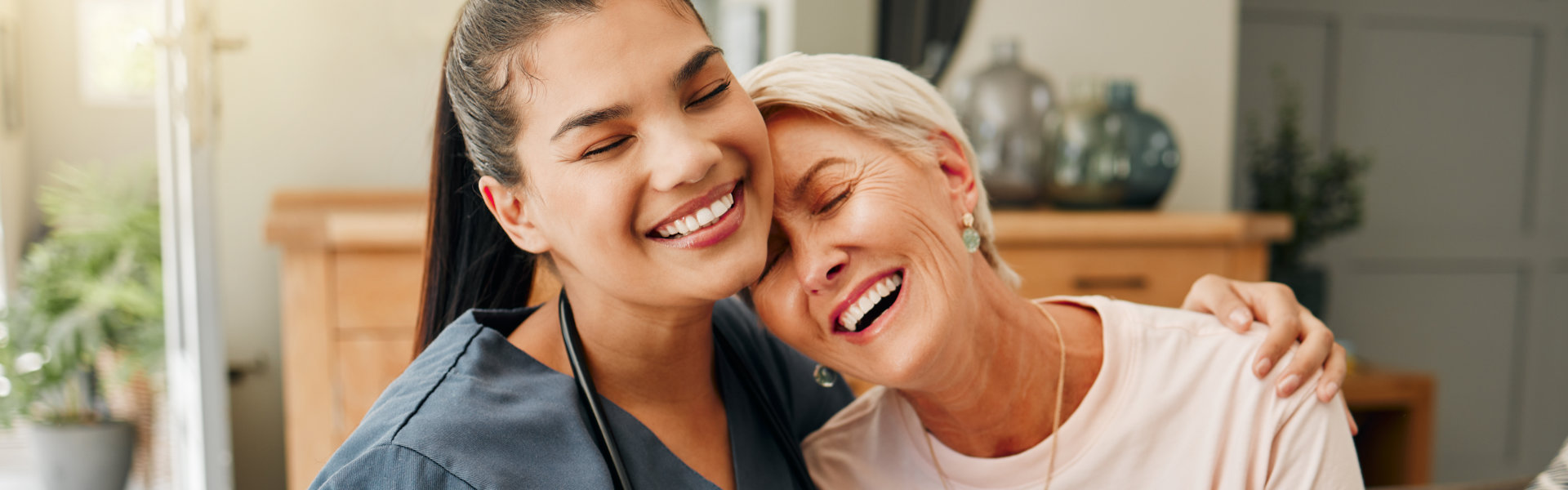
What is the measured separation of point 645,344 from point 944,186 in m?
0.38

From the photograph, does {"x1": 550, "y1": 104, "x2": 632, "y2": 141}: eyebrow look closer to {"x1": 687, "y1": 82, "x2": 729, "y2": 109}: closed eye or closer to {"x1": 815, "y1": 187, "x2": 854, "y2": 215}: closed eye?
{"x1": 687, "y1": 82, "x2": 729, "y2": 109}: closed eye

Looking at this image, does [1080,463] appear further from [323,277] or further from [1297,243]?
[1297,243]

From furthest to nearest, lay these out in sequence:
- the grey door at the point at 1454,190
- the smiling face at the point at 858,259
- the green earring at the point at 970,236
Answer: the grey door at the point at 1454,190
the green earring at the point at 970,236
the smiling face at the point at 858,259

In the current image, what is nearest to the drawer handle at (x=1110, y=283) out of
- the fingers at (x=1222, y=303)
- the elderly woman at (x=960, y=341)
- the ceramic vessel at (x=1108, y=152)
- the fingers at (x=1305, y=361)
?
the ceramic vessel at (x=1108, y=152)

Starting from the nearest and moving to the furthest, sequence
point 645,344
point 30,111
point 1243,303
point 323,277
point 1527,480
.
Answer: point 645,344
point 1243,303
point 1527,480
point 323,277
point 30,111

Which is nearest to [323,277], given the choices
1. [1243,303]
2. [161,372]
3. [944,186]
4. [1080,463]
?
[161,372]

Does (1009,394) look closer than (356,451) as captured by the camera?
No

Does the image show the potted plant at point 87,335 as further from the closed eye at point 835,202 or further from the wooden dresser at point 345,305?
the closed eye at point 835,202

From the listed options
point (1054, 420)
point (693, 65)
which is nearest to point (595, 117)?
point (693, 65)

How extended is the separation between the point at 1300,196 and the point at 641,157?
3.25 metres

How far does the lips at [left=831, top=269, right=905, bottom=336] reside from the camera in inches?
40.4

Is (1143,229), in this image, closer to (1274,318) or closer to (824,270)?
(1274,318)

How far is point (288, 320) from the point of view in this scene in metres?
2.03

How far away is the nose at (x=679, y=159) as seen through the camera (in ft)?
2.78
